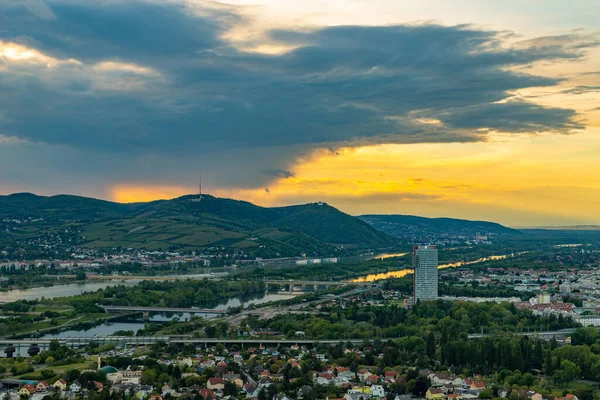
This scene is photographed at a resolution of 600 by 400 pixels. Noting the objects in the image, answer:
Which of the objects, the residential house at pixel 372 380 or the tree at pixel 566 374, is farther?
the tree at pixel 566 374

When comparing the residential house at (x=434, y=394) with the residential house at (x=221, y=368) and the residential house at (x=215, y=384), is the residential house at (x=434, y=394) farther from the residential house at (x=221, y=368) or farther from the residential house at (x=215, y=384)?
the residential house at (x=221, y=368)

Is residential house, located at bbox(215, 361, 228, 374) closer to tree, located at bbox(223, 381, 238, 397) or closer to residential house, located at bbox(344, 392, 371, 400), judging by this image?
tree, located at bbox(223, 381, 238, 397)

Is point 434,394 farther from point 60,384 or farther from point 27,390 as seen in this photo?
point 27,390

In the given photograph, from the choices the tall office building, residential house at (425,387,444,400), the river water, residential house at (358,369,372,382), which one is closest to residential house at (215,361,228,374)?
residential house at (358,369,372,382)

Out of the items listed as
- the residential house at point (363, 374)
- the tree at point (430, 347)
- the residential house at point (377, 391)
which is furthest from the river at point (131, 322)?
the residential house at point (377, 391)

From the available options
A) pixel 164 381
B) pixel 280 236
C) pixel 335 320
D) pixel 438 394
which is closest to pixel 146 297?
pixel 335 320

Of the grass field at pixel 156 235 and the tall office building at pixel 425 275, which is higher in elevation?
the grass field at pixel 156 235
